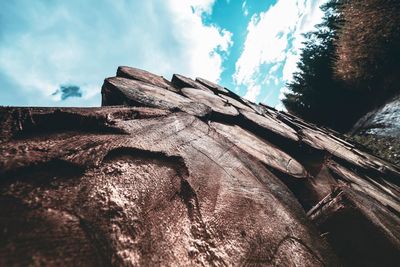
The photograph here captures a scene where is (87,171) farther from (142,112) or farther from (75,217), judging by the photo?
(142,112)

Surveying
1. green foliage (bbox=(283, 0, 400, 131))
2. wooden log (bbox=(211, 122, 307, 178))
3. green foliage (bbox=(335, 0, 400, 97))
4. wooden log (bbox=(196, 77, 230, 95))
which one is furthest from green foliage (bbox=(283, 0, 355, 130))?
wooden log (bbox=(211, 122, 307, 178))

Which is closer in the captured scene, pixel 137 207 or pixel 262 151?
pixel 137 207

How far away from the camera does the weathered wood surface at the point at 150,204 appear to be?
2.05ft

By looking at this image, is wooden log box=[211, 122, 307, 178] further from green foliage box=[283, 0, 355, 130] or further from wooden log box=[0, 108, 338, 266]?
green foliage box=[283, 0, 355, 130]

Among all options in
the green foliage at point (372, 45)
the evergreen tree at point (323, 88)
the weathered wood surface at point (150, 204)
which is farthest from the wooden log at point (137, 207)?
the evergreen tree at point (323, 88)

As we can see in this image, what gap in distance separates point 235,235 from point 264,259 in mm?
131

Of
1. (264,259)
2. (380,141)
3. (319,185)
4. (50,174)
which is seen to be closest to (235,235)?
(264,259)

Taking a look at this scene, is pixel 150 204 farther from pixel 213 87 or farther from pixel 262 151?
pixel 213 87

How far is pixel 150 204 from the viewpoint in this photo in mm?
844

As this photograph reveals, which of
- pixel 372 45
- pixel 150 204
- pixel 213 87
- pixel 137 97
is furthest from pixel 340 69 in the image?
pixel 150 204

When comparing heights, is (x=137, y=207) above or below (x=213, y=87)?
below

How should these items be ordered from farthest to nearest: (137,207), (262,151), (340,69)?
(340,69) → (262,151) → (137,207)

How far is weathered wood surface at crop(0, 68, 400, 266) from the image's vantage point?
62 cm

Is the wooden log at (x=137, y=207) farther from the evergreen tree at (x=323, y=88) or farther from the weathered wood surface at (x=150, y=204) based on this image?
the evergreen tree at (x=323, y=88)
